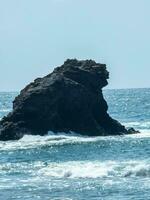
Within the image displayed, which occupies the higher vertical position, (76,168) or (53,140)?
(53,140)

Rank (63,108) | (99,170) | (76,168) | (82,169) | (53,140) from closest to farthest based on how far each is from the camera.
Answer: (99,170)
(82,169)
(76,168)
(53,140)
(63,108)

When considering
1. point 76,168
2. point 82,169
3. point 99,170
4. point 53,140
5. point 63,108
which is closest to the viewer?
point 99,170

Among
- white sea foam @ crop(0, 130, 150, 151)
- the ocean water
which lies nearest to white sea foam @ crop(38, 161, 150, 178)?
the ocean water

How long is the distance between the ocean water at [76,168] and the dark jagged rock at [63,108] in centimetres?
432

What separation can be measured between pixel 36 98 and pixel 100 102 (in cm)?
965

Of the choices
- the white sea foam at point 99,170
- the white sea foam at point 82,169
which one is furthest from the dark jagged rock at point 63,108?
the white sea foam at point 99,170

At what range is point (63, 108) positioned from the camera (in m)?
99.9

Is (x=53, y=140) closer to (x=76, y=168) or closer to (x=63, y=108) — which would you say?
(x=63, y=108)

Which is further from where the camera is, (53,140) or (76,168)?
(53,140)

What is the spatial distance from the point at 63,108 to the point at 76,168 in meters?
41.7

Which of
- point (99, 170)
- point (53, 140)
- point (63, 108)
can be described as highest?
point (63, 108)

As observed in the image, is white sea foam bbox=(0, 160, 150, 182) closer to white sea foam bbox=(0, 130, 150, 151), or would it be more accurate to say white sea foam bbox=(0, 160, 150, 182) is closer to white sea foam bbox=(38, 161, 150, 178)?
white sea foam bbox=(38, 161, 150, 178)

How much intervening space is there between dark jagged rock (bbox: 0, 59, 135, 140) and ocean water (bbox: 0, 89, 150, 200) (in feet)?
14.2

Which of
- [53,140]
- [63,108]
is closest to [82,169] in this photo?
[53,140]
